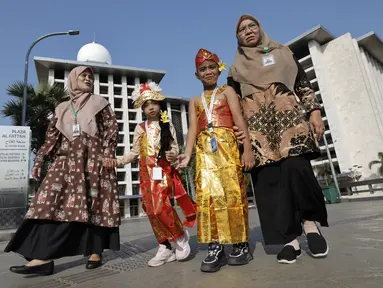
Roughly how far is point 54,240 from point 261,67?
2.13m

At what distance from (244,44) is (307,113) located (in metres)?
0.83

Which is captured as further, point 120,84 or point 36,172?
point 120,84

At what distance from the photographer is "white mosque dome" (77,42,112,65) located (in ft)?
131

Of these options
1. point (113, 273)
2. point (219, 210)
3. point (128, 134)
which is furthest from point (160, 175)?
point (128, 134)

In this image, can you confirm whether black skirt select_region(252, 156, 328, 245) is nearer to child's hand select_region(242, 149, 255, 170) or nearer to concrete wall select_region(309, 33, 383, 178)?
child's hand select_region(242, 149, 255, 170)

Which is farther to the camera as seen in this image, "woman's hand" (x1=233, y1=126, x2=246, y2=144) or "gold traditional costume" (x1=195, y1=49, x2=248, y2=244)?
"woman's hand" (x1=233, y1=126, x2=246, y2=144)

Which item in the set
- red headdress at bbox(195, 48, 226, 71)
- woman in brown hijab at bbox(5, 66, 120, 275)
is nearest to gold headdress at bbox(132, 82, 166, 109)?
woman in brown hijab at bbox(5, 66, 120, 275)

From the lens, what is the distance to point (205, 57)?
229cm

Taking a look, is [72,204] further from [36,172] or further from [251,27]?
[251,27]

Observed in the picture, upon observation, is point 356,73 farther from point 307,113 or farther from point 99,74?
point 307,113

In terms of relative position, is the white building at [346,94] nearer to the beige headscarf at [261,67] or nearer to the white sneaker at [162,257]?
the beige headscarf at [261,67]

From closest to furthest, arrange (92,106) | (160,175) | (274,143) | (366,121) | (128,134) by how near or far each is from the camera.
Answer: (274,143) → (160,175) → (92,106) → (366,121) → (128,134)

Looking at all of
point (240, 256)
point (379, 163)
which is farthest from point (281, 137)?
point (379, 163)

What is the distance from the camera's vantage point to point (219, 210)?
6.23 ft
